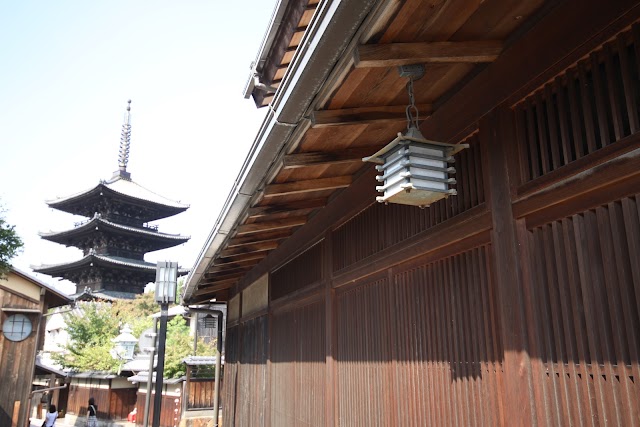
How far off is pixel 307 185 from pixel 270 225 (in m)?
1.67

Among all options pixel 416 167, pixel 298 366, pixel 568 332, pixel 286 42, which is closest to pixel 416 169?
pixel 416 167

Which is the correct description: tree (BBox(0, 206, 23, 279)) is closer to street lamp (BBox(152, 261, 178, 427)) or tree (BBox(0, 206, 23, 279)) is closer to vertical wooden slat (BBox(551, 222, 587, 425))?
street lamp (BBox(152, 261, 178, 427))

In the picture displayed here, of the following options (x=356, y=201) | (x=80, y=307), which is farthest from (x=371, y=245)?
(x=80, y=307)

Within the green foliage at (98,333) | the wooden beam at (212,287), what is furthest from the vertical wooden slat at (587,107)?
the green foliage at (98,333)

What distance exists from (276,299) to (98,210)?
4110 centimetres

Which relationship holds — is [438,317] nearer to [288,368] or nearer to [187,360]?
[288,368]

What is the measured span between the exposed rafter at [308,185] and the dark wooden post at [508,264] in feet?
7.18

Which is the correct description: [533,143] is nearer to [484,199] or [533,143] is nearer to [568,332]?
[484,199]

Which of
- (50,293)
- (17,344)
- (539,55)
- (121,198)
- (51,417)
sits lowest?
(51,417)

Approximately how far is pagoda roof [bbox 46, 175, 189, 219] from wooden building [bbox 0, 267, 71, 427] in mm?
27457

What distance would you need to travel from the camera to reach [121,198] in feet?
146

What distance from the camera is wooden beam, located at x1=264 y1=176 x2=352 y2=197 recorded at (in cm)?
508

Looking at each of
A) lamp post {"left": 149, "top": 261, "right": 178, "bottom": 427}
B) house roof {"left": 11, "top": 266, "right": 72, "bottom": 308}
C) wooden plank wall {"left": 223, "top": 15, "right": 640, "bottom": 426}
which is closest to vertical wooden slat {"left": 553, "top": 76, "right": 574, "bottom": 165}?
wooden plank wall {"left": 223, "top": 15, "right": 640, "bottom": 426}

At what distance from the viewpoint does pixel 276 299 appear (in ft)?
28.2
